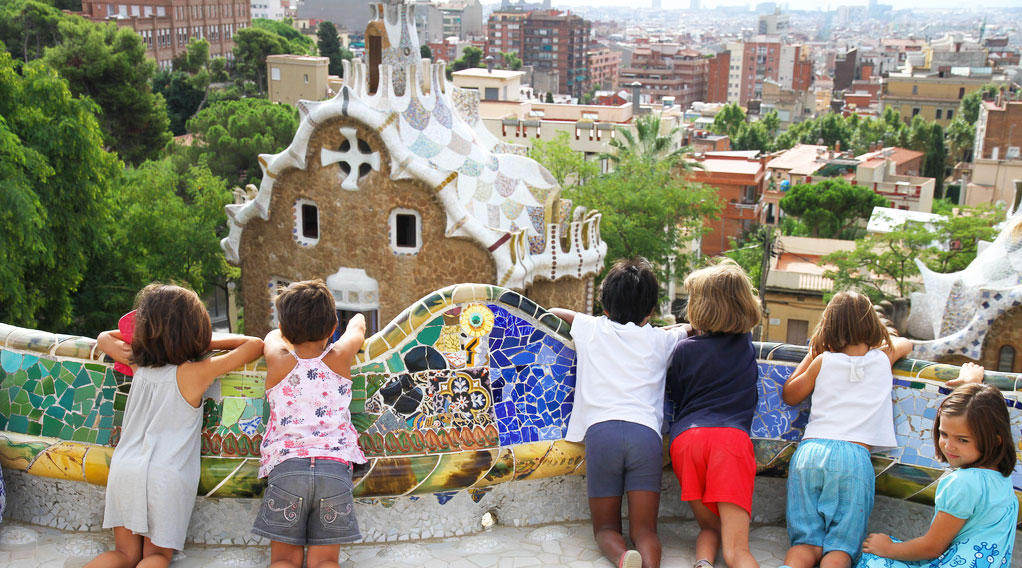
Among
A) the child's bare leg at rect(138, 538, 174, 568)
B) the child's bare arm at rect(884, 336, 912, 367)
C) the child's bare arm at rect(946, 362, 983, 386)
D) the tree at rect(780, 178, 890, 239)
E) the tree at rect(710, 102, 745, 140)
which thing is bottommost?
the tree at rect(780, 178, 890, 239)

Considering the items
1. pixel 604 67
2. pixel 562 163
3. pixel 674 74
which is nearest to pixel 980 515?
pixel 562 163

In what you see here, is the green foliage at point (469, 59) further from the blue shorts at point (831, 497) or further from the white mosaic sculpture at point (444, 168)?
the blue shorts at point (831, 497)

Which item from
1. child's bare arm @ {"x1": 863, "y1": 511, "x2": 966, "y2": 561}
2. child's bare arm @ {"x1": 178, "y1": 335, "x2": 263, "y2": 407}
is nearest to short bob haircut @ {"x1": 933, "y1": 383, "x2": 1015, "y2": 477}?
child's bare arm @ {"x1": 863, "y1": 511, "x2": 966, "y2": 561}

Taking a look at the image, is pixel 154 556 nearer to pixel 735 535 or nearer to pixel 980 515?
pixel 735 535

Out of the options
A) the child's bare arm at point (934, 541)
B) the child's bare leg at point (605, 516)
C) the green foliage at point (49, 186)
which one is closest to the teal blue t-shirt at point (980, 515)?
the child's bare arm at point (934, 541)

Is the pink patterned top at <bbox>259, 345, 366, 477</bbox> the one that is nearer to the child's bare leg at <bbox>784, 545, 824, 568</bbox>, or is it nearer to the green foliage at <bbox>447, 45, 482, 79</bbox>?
the child's bare leg at <bbox>784, 545, 824, 568</bbox>

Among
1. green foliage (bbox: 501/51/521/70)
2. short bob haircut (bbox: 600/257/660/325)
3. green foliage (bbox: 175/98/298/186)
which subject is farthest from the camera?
green foliage (bbox: 501/51/521/70)

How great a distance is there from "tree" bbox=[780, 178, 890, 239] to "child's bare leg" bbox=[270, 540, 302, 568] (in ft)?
111

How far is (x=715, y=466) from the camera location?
417 cm

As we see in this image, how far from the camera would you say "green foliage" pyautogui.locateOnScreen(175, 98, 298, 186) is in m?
25.6

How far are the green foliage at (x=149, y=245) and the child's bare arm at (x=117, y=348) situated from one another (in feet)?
35.4

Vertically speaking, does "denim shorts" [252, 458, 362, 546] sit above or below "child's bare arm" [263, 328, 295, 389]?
below

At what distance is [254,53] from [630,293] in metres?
52.9

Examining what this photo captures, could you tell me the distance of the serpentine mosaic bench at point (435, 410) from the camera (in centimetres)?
435
